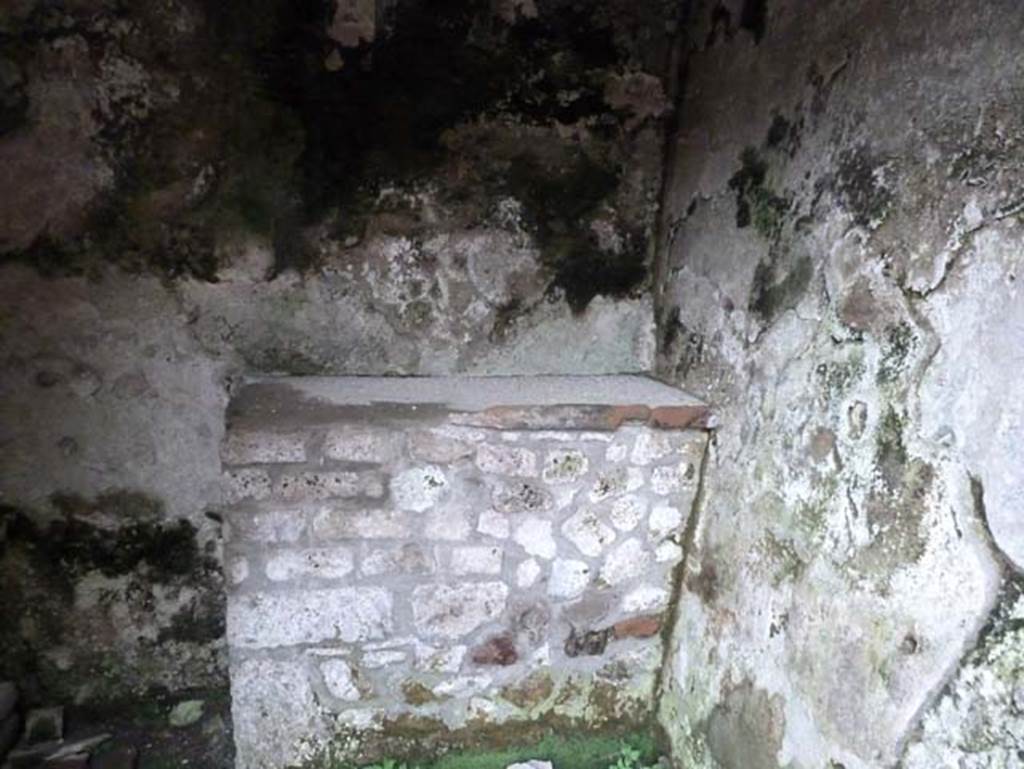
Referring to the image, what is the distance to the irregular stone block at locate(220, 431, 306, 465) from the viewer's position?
168 cm

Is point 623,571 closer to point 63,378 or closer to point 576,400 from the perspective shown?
point 576,400

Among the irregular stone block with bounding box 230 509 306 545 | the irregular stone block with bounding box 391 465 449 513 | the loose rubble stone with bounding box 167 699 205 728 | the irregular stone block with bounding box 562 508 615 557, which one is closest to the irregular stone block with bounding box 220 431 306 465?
the irregular stone block with bounding box 230 509 306 545

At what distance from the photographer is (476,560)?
1852mm

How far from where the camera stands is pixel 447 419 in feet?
5.78

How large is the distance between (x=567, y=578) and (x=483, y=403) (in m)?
0.52

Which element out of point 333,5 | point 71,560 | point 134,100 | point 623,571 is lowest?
point 71,560

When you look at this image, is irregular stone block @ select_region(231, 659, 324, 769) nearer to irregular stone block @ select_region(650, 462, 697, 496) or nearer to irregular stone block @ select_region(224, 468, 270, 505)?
irregular stone block @ select_region(224, 468, 270, 505)

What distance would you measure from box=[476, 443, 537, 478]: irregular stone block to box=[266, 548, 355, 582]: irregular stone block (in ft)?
1.33

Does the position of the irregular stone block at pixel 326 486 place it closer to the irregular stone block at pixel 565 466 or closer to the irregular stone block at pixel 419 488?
the irregular stone block at pixel 419 488

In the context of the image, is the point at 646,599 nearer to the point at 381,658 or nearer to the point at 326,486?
the point at 381,658

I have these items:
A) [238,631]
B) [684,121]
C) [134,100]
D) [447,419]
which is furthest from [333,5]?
[238,631]

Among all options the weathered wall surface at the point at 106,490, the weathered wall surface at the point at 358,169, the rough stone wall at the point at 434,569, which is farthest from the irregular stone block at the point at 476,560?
the weathered wall surface at the point at 106,490

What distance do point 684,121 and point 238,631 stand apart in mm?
1836

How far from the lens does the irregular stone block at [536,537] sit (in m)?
1.85
